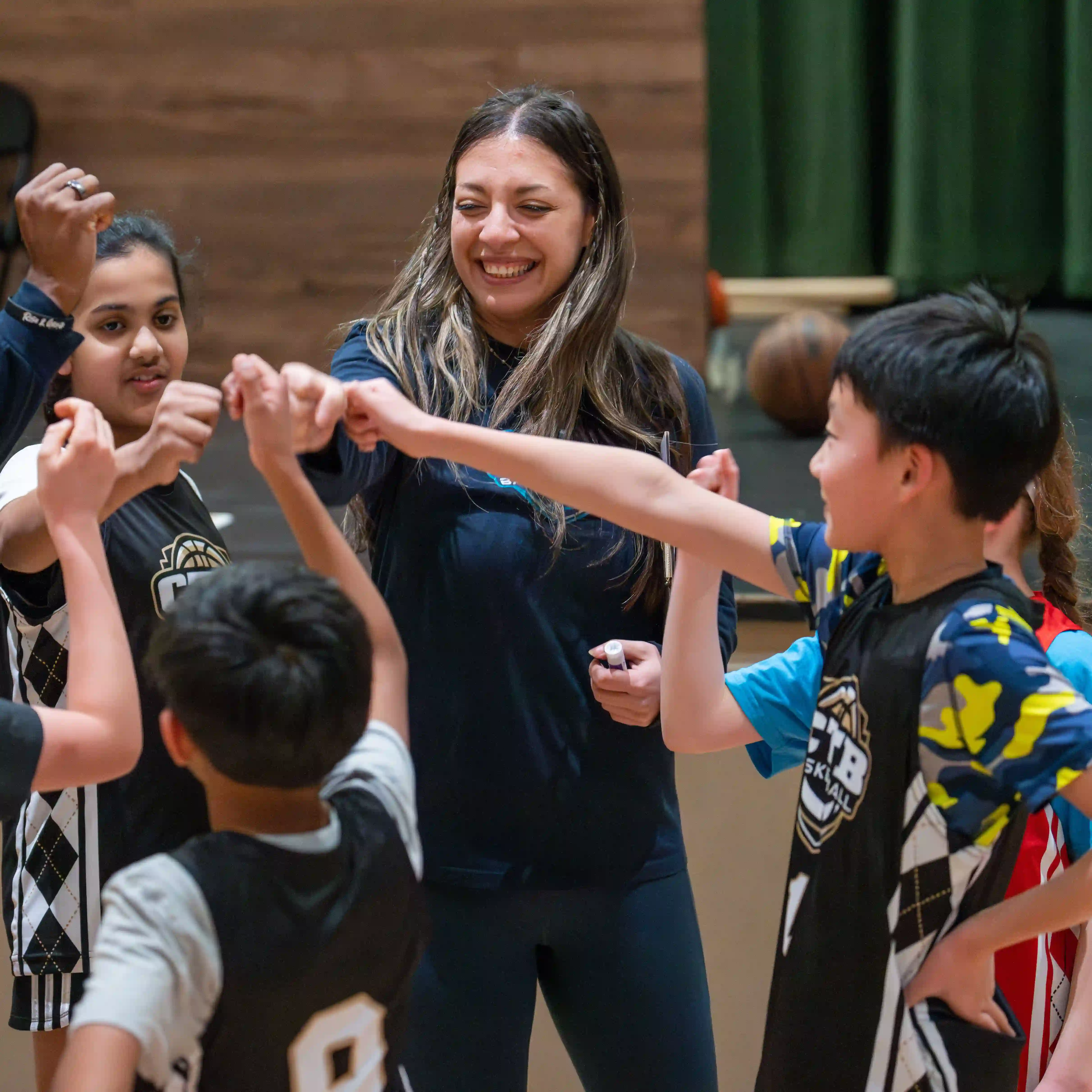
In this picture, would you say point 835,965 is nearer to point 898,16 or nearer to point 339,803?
point 339,803

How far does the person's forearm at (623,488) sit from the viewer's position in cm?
110

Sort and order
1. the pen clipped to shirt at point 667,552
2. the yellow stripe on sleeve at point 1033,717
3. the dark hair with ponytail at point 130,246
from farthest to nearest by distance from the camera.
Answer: the dark hair with ponytail at point 130,246, the pen clipped to shirt at point 667,552, the yellow stripe on sleeve at point 1033,717

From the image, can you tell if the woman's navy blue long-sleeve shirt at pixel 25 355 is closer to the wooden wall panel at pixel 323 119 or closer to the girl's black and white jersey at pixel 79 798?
the girl's black and white jersey at pixel 79 798

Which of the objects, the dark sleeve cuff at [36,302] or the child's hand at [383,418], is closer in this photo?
the child's hand at [383,418]

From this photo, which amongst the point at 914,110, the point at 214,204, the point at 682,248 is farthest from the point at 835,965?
the point at 914,110

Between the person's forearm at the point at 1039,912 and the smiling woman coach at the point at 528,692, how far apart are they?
446 mm

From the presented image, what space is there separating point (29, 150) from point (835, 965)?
472cm

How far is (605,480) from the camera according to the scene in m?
1.12

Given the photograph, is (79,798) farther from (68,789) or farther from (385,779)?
(385,779)

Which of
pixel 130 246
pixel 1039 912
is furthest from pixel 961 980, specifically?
pixel 130 246

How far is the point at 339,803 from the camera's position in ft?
3.18

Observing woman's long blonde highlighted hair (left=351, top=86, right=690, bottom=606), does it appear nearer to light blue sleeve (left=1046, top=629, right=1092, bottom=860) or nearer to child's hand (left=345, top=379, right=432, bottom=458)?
child's hand (left=345, top=379, right=432, bottom=458)

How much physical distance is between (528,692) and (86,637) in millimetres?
540

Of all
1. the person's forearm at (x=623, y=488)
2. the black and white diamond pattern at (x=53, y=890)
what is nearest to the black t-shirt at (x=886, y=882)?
the person's forearm at (x=623, y=488)
